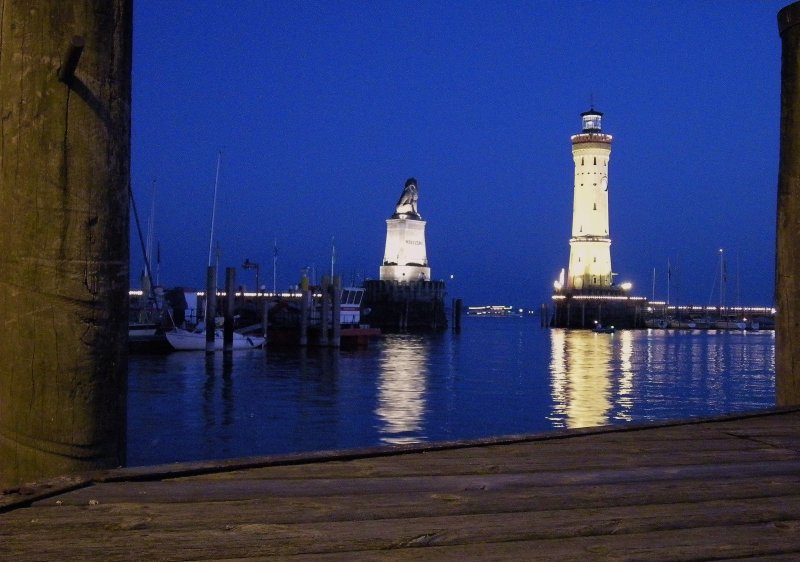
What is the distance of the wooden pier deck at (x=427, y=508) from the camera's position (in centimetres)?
255

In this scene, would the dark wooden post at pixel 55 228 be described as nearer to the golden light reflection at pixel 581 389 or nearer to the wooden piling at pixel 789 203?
the wooden piling at pixel 789 203

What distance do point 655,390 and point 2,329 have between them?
94.9 feet

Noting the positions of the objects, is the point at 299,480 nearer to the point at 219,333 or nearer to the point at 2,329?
the point at 2,329

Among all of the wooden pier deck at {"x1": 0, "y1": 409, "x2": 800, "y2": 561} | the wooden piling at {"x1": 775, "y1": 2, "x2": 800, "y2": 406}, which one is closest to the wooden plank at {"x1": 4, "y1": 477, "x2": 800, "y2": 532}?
the wooden pier deck at {"x1": 0, "y1": 409, "x2": 800, "y2": 561}

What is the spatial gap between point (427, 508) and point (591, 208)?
96.3 m

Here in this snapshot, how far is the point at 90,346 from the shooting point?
131 inches

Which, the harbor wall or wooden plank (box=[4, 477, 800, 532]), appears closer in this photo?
wooden plank (box=[4, 477, 800, 532])

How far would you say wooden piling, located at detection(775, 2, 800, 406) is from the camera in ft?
17.8

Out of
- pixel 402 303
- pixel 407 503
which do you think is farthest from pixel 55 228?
pixel 402 303

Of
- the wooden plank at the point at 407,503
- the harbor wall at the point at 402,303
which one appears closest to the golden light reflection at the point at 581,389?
the wooden plank at the point at 407,503

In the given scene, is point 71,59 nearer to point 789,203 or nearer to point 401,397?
point 789,203

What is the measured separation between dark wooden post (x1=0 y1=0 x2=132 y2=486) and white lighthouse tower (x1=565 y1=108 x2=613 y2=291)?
314ft

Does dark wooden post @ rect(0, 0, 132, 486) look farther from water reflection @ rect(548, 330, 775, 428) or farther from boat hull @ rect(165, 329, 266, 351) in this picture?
boat hull @ rect(165, 329, 266, 351)

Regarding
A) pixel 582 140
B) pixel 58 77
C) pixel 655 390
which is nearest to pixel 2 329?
pixel 58 77
